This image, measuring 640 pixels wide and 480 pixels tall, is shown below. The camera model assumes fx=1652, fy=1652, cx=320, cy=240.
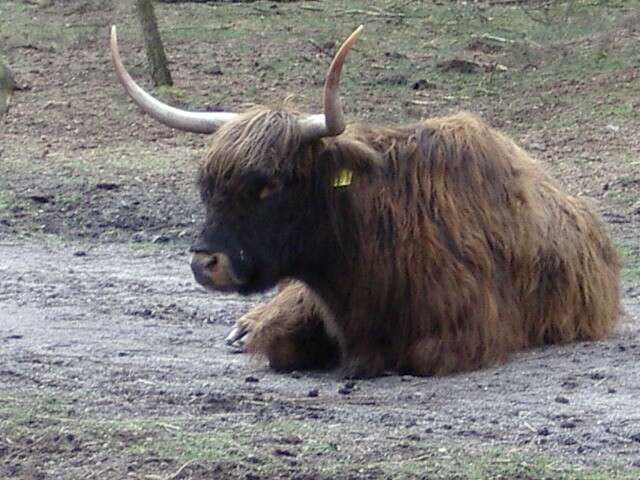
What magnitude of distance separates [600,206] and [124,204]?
11.5 ft

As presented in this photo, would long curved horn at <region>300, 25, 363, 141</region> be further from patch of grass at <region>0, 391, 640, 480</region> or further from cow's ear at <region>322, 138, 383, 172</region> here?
patch of grass at <region>0, 391, 640, 480</region>

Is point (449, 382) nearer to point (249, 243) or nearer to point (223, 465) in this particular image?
point (249, 243)

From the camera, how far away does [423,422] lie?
615 centimetres

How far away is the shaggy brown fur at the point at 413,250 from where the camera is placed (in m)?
7.20

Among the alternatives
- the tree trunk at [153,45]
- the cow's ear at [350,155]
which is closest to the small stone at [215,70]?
the tree trunk at [153,45]

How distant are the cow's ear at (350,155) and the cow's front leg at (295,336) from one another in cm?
66

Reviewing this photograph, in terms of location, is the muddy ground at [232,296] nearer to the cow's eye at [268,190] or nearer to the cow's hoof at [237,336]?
the cow's hoof at [237,336]

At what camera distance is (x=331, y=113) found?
Answer: 6.94 m

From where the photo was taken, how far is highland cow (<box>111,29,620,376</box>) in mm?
7082

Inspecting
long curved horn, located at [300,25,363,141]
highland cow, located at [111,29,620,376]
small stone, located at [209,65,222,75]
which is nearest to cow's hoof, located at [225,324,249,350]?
highland cow, located at [111,29,620,376]

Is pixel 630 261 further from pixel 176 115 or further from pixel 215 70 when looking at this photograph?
pixel 215 70

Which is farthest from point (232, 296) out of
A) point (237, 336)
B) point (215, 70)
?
point (215, 70)

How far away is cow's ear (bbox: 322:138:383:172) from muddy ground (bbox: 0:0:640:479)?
949mm

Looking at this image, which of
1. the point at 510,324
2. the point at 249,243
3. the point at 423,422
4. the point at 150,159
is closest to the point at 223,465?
the point at 423,422
